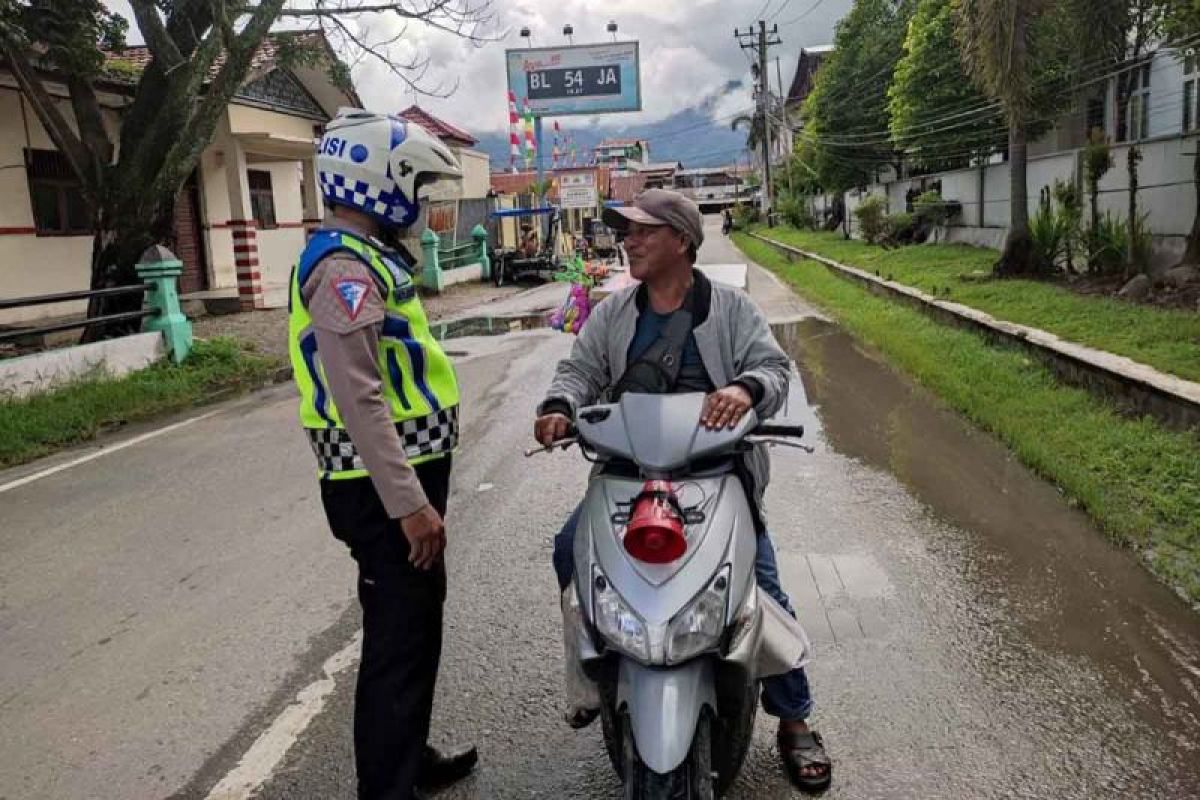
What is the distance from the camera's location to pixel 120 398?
9.61 meters

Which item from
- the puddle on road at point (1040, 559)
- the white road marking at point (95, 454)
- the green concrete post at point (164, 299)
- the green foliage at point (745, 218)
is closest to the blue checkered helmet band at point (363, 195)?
the puddle on road at point (1040, 559)

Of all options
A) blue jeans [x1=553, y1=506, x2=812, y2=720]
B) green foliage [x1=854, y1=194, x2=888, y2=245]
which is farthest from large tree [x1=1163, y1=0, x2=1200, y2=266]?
green foliage [x1=854, y1=194, x2=888, y2=245]

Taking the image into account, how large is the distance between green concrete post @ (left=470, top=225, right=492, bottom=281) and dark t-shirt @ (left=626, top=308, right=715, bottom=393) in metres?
25.2

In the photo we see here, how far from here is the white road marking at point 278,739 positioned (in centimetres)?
303

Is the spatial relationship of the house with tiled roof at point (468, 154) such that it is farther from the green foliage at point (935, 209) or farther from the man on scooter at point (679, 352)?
the man on scooter at point (679, 352)

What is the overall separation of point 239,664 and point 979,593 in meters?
3.12

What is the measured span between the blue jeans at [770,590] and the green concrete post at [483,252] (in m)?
25.4

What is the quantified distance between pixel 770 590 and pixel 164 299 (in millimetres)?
10500

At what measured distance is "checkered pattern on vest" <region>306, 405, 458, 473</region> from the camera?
2.51 metres

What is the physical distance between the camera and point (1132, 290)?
11.3m

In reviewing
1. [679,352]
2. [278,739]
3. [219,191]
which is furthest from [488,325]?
[679,352]

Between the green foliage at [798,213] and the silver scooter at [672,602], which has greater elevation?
the green foliage at [798,213]

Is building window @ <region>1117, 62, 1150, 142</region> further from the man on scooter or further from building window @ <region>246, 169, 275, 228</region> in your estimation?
the man on scooter

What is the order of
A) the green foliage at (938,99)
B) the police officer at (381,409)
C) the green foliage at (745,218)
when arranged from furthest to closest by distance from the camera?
the green foliage at (745,218)
the green foliage at (938,99)
the police officer at (381,409)
